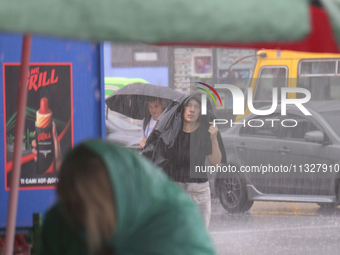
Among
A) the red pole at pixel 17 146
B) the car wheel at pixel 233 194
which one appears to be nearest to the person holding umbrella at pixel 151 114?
the car wheel at pixel 233 194

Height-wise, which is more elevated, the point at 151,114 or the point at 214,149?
the point at 151,114

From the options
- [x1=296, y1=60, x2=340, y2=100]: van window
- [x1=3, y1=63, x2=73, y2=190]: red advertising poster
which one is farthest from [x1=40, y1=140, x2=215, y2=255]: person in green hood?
[x1=296, y1=60, x2=340, y2=100]: van window

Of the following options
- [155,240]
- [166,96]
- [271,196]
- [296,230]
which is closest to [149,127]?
[166,96]

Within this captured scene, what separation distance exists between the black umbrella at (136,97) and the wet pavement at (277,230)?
1.36 m

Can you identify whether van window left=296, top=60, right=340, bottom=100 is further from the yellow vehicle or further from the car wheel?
the car wheel

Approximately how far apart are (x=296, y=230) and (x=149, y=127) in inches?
83.9

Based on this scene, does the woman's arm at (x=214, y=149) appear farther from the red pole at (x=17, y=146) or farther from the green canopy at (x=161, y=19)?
the green canopy at (x=161, y=19)

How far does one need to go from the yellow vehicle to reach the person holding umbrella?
1399 mm

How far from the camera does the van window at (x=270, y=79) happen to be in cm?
Answer: 628

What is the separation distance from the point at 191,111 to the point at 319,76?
2657 millimetres

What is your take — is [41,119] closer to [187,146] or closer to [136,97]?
[187,146]

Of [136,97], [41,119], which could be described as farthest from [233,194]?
[41,119]

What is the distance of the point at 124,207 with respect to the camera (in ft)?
4.08

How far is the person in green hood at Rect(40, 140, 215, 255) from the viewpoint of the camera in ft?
4.08
